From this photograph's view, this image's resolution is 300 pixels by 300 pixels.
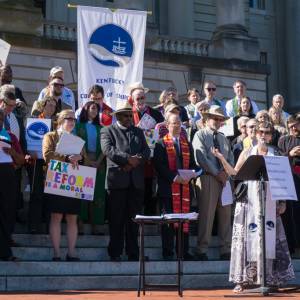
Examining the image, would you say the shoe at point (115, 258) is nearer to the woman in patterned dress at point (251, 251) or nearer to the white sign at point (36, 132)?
the woman in patterned dress at point (251, 251)

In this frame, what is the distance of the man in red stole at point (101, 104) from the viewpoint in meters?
12.4

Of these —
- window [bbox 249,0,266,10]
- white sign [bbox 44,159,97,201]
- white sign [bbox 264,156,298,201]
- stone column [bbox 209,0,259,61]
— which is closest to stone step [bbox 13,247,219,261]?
white sign [bbox 44,159,97,201]

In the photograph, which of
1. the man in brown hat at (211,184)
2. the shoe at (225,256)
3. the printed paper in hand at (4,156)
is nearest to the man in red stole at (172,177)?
the man in brown hat at (211,184)

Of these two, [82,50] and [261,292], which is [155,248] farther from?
[82,50]

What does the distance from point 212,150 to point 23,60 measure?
11497mm

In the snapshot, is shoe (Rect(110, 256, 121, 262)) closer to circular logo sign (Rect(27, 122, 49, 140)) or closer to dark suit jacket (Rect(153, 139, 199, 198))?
dark suit jacket (Rect(153, 139, 199, 198))

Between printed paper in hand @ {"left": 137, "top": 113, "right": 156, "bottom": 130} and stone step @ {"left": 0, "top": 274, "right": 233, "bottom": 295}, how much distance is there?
8.07ft

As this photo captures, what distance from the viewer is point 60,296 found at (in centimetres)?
916

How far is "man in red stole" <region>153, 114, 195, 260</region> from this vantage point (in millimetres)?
11398

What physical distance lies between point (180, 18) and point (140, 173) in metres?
21.2

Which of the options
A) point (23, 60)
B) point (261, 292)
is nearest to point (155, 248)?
point (261, 292)

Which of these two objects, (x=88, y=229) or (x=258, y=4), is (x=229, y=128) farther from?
(x=258, y=4)

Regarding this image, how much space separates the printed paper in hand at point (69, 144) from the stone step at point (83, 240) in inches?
53.3

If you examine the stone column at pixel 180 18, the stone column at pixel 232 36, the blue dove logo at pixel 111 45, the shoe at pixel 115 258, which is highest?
the stone column at pixel 180 18
